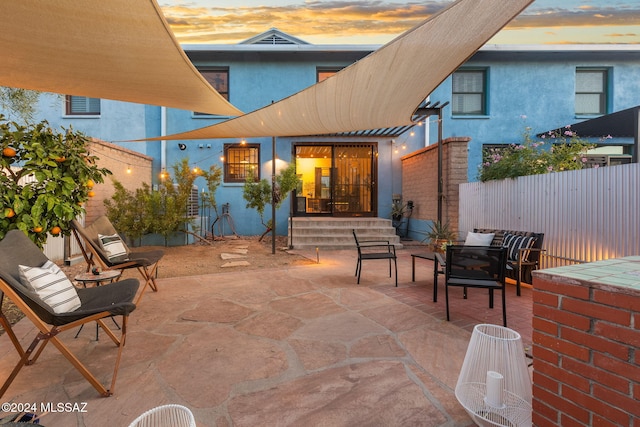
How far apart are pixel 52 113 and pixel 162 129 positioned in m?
3.13

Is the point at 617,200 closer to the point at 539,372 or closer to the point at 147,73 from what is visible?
the point at 539,372

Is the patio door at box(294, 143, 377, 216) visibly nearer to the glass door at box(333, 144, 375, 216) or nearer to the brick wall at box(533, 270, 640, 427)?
the glass door at box(333, 144, 375, 216)

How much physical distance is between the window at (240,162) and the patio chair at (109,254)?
5051mm

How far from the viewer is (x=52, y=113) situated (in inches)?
336

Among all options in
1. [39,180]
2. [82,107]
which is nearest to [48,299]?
[39,180]

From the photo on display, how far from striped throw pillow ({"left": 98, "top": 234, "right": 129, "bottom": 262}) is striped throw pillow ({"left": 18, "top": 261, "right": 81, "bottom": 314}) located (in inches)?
71.5

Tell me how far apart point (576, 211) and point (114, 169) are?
8.60 meters

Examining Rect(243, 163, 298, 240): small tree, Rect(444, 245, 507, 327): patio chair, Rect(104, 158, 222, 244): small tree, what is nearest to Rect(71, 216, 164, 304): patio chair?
Rect(104, 158, 222, 244): small tree

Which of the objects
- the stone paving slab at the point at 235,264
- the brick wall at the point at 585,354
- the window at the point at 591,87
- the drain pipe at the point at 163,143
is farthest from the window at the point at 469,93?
the brick wall at the point at 585,354

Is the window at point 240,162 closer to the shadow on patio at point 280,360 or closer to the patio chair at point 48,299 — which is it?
the shadow on patio at point 280,360

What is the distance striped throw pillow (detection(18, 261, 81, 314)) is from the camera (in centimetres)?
190

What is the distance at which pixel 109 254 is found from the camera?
3854mm

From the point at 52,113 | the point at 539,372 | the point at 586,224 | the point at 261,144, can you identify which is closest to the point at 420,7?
the point at 261,144

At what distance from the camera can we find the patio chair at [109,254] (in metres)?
3.41
